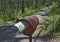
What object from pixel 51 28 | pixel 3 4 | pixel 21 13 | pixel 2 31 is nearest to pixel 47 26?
pixel 51 28

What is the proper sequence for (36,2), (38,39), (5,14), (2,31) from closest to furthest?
1. (38,39)
2. (2,31)
3. (5,14)
4. (36,2)

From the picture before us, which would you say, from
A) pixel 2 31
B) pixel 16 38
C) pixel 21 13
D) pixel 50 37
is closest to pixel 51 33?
pixel 50 37

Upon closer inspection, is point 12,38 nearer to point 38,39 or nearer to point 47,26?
point 38,39

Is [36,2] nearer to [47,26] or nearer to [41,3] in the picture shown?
[41,3]

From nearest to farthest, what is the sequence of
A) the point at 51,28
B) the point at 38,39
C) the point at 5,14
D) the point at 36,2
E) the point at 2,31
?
the point at 38,39 → the point at 51,28 → the point at 2,31 → the point at 5,14 → the point at 36,2

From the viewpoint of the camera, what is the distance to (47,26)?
5.11 metres

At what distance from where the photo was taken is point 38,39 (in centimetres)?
462

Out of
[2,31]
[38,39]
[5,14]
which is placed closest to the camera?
[38,39]

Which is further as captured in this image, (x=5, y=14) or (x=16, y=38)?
(x=5, y=14)

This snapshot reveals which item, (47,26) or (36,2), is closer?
(47,26)

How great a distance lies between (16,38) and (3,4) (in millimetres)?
3968

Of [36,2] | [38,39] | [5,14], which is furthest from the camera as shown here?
[36,2]

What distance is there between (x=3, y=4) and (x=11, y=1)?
1.54ft

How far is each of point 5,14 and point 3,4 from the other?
56 centimetres
